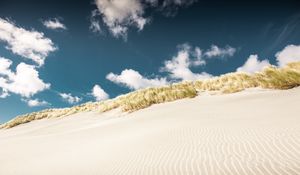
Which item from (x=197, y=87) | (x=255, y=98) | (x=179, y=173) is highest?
(x=197, y=87)

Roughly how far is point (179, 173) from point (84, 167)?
219 cm

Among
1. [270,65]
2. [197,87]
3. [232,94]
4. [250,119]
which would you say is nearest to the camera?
[250,119]

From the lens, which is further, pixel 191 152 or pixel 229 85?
pixel 229 85

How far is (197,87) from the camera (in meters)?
20.6

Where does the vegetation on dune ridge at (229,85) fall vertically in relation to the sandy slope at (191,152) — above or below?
above

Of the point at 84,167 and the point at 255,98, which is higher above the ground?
the point at 255,98

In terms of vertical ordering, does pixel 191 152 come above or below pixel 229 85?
below

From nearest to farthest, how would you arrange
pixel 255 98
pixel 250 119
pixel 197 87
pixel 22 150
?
pixel 250 119
pixel 22 150
pixel 255 98
pixel 197 87

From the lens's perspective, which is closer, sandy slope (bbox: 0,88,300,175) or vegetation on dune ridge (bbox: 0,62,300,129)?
sandy slope (bbox: 0,88,300,175)

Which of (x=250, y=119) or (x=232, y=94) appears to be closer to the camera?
(x=250, y=119)

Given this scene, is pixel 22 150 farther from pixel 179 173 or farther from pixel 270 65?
pixel 270 65

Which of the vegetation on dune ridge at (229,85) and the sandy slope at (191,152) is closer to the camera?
the sandy slope at (191,152)

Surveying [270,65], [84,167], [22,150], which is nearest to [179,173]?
[84,167]

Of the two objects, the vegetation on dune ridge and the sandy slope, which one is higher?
the vegetation on dune ridge
